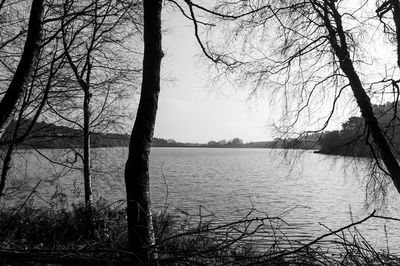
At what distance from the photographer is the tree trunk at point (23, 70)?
4.23 m

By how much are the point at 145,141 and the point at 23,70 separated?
1727 mm

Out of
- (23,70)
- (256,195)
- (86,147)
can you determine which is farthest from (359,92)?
(256,195)

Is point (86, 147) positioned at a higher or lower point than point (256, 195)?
higher

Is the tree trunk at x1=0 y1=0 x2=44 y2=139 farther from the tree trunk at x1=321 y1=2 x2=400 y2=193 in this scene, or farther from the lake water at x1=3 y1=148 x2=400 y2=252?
the tree trunk at x1=321 y1=2 x2=400 y2=193

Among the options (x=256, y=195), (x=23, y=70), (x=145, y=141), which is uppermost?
(x=23, y=70)

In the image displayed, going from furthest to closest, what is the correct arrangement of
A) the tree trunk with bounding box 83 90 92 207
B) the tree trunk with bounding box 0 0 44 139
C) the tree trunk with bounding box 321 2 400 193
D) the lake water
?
the tree trunk with bounding box 83 90 92 207 → the lake water → the tree trunk with bounding box 321 2 400 193 → the tree trunk with bounding box 0 0 44 139

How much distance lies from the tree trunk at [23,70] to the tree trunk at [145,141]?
142cm

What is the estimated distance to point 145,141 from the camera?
3836 millimetres

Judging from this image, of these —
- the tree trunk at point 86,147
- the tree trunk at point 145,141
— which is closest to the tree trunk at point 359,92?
the tree trunk at point 145,141

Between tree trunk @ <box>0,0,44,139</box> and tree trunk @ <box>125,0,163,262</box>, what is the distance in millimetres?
1418

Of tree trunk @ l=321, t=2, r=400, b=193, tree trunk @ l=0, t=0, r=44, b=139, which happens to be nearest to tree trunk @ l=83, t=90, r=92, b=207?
tree trunk @ l=321, t=2, r=400, b=193

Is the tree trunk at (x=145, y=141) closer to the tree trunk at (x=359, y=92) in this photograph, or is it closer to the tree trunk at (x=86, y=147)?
the tree trunk at (x=359, y=92)

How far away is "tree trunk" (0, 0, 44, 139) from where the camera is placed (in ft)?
13.9

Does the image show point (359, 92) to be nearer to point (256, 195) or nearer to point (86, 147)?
point (86, 147)
